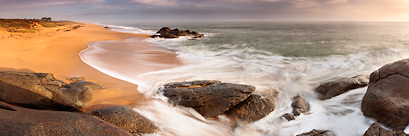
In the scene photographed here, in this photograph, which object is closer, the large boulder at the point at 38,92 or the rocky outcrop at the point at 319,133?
the large boulder at the point at 38,92

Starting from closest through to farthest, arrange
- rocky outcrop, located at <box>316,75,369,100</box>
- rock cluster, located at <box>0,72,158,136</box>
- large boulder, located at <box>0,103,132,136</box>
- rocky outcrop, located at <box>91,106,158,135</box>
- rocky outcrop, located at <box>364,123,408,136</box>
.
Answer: large boulder, located at <box>0,103,132,136</box> → rock cluster, located at <box>0,72,158,136</box> → rocky outcrop, located at <box>364,123,408,136</box> → rocky outcrop, located at <box>91,106,158,135</box> → rocky outcrop, located at <box>316,75,369,100</box>

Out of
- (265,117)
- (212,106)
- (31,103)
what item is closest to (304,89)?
(265,117)

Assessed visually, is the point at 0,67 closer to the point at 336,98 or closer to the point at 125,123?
the point at 125,123

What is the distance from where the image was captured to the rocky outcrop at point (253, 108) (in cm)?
446

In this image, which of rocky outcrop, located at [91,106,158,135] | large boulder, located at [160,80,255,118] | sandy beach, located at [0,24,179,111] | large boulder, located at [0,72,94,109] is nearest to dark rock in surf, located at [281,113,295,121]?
large boulder, located at [160,80,255,118]

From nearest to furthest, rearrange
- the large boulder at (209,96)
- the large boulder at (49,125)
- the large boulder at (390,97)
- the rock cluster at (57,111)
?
the large boulder at (49,125) → the rock cluster at (57,111) → the large boulder at (390,97) → the large boulder at (209,96)

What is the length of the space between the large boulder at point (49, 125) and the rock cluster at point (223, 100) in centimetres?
202

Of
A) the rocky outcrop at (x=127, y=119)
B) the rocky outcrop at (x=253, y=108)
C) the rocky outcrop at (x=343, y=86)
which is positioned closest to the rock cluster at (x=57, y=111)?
the rocky outcrop at (x=127, y=119)

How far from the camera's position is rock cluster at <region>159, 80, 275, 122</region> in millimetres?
4387

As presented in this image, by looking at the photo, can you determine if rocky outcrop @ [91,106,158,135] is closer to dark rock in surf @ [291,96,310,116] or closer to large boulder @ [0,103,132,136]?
large boulder @ [0,103,132,136]

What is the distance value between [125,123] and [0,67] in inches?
166

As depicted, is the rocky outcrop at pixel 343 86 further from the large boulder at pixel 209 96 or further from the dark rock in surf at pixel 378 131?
the large boulder at pixel 209 96

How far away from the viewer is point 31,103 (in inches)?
128

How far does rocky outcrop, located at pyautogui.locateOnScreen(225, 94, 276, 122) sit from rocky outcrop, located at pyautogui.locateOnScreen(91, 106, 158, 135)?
192cm
